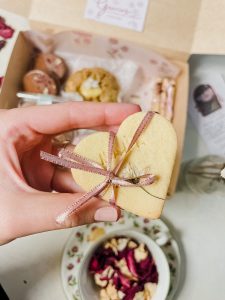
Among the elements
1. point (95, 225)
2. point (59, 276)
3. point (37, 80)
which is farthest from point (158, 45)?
point (59, 276)

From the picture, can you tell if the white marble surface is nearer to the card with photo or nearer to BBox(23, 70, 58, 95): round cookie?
the card with photo

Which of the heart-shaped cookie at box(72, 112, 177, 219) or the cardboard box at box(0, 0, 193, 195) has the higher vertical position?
the cardboard box at box(0, 0, 193, 195)

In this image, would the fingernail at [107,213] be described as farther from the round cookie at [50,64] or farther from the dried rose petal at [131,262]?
the round cookie at [50,64]

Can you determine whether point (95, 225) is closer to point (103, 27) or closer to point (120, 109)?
point (120, 109)

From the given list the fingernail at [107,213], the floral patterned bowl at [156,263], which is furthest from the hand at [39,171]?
the floral patterned bowl at [156,263]

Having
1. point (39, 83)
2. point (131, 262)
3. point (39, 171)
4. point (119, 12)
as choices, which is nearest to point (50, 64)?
point (39, 83)

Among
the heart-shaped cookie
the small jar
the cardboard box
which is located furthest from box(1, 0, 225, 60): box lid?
the heart-shaped cookie

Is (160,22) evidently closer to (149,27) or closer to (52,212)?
(149,27)
